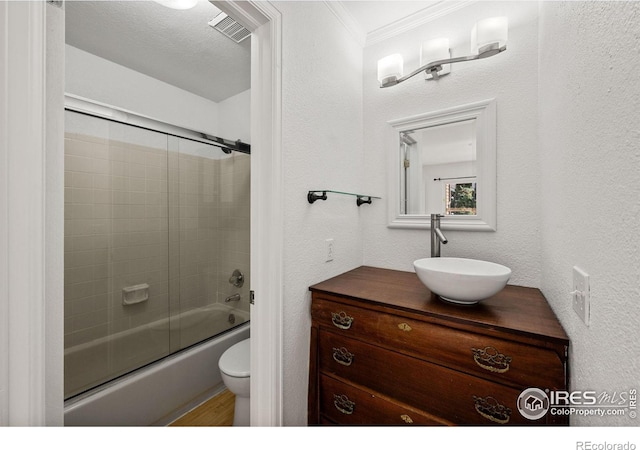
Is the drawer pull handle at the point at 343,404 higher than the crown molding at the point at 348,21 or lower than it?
lower

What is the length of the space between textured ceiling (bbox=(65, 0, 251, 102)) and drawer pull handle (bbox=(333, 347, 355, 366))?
6.11 feet

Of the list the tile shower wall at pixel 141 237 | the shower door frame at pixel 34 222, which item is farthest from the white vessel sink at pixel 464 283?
the tile shower wall at pixel 141 237

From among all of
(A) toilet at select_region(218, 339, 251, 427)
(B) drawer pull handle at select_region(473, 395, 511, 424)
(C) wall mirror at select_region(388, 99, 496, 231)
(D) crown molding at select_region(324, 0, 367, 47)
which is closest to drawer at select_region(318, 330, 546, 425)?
(B) drawer pull handle at select_region(473, 395, 511, 424)

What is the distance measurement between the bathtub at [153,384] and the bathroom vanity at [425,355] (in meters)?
0.90

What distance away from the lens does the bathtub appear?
1284 mm

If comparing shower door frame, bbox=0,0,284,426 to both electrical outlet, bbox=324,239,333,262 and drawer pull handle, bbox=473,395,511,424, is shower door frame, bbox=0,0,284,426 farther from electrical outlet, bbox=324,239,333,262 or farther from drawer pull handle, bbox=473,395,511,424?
drawer pull handle, bbox=473,395,511,424

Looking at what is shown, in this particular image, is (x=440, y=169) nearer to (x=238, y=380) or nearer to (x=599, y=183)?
(x=599, y=183)

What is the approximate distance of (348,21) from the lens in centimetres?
148

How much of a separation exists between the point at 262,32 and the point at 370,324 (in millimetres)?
1236

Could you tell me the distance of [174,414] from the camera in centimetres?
153

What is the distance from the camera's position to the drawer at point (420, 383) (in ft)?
2.67

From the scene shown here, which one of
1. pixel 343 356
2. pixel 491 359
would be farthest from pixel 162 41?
pixel 491 359
